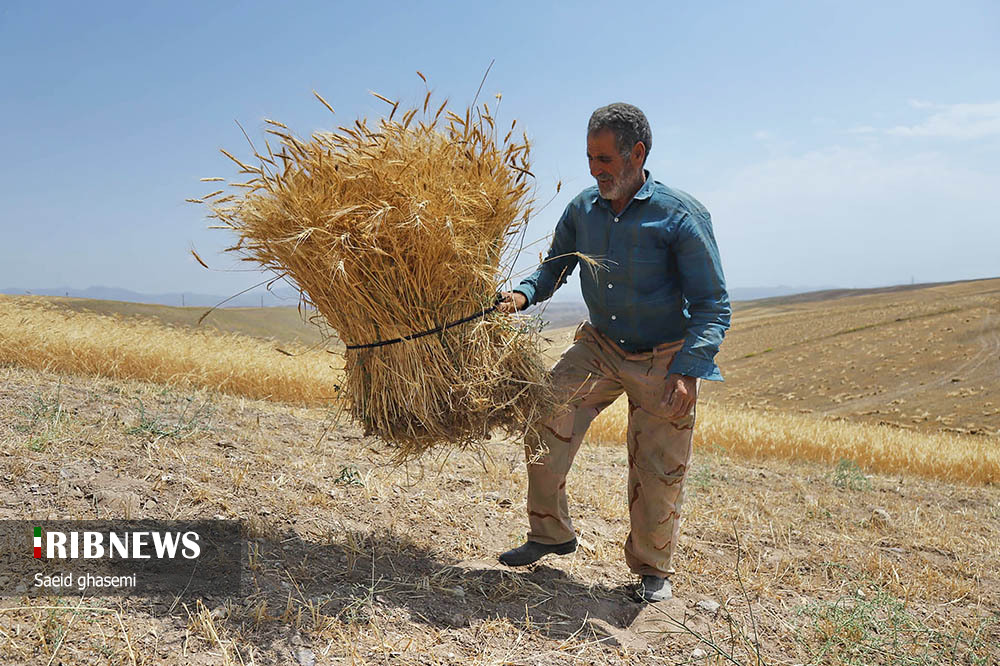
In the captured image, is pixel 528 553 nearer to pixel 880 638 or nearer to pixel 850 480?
pixel 880 638

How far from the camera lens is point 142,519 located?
306cm

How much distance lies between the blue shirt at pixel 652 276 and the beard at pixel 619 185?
0.17ft

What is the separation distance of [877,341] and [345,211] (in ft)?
84.1

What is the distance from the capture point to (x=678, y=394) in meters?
2.90

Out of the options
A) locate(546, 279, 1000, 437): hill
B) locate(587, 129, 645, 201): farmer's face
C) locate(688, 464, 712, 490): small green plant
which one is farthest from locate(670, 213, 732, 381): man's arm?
locate(546, 279, 1000, 437): hill

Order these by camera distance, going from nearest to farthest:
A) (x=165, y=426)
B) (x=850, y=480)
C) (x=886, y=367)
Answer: (x=165, y=426)
(x=850, y=480)
(x=886, y=367)

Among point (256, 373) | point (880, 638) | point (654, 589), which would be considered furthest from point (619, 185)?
point (256, 373)

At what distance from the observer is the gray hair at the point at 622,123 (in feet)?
9.42

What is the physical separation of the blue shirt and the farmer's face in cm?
8

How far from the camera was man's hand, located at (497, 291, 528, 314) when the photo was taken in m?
3.03

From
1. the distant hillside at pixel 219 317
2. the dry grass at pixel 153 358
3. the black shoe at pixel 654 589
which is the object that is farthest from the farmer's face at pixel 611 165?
the distant hillside at pixel 219 317

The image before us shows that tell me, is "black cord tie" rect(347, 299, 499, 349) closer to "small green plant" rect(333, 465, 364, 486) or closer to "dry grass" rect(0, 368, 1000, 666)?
"dry grass" rect(0, 368, 1000, 666)

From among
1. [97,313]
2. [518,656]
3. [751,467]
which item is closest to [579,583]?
[518,656]

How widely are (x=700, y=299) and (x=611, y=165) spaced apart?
0.66 meters
